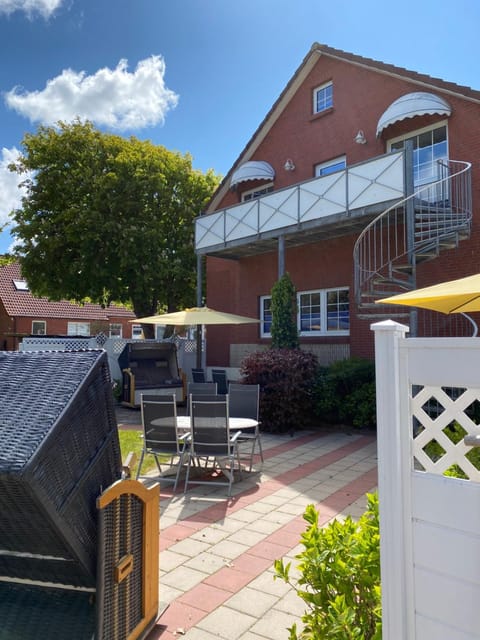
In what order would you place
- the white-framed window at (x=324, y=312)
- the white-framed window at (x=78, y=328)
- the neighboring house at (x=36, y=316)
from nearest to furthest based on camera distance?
1. the white-framed window at (x=324, y=312)
2. the neighboring house at (x=36, y=316)
3. the white-framed window at (x=78, y=328)

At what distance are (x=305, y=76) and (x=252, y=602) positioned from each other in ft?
44.3

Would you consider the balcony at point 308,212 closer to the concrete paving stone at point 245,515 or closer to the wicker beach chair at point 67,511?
the concrete paving stone at point 245,515

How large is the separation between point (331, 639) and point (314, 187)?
31.7ft

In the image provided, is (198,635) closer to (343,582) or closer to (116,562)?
(116,562)

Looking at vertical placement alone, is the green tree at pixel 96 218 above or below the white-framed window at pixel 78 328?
above

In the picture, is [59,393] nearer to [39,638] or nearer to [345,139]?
[39,638]

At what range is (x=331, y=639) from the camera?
69.7 inches

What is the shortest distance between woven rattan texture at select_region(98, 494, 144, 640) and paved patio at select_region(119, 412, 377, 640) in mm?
360

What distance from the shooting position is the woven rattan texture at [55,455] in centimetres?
155

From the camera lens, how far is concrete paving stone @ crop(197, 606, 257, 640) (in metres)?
2.48

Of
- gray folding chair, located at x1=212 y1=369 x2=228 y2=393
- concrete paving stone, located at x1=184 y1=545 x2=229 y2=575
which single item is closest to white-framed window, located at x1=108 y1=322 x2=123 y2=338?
gray folding chair, located at x1=212 y1=369 x2=228 y2=393

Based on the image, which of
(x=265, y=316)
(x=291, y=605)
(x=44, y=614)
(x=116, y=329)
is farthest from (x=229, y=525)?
(x=116, y=329)

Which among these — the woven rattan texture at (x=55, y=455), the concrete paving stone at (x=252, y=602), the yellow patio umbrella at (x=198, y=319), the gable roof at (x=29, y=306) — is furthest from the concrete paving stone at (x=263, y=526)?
the gable roof at (x=29, y=306)

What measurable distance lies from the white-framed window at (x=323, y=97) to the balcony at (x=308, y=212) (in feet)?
11.3
